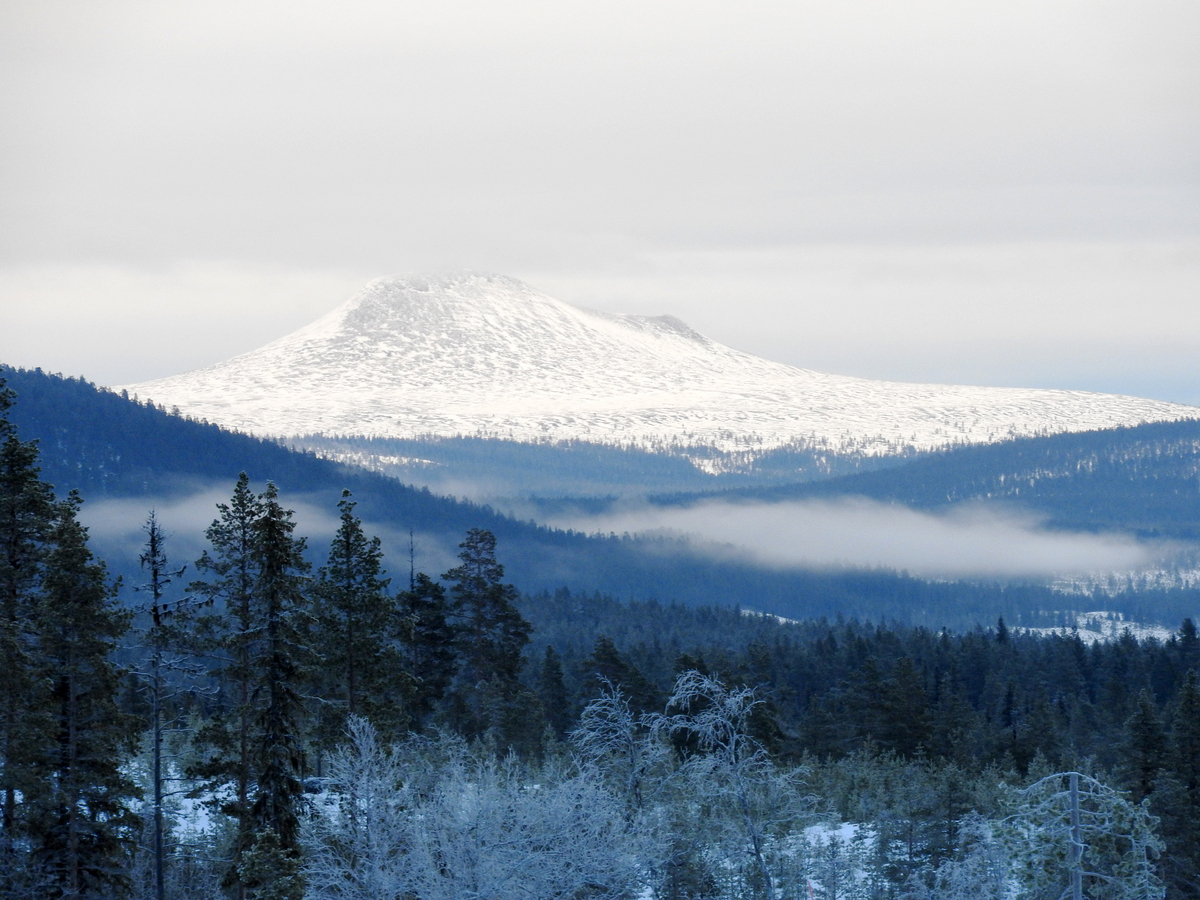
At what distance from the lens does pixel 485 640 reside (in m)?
62.5

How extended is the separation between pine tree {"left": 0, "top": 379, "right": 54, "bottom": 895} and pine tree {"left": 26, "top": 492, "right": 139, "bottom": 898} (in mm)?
486

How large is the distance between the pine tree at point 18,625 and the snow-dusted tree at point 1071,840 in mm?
21122

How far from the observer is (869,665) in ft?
267

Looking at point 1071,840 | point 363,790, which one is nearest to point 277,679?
point 363,790

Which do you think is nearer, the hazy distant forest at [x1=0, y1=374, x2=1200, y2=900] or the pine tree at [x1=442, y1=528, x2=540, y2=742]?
the hazy distant forest at [x1=0, y1=374, x2=1200, y2=900]

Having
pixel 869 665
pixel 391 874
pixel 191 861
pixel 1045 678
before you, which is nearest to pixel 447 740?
pixel 191 861

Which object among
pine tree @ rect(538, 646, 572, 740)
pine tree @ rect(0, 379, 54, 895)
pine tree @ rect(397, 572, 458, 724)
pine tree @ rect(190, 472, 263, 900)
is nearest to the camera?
pine tree @ rect(0, 379, 54, 895)

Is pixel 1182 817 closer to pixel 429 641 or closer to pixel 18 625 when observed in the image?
pixel 429 641

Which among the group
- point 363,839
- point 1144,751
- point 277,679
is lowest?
point 1144,751

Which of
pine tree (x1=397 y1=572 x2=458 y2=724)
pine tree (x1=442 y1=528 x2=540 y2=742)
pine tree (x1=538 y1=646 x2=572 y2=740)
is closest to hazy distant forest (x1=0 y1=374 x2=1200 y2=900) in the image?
pine tree (x1=397 y1=572 x2=458 y2=724)

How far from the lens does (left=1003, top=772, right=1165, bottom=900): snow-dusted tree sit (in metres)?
19.8

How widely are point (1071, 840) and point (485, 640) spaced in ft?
147

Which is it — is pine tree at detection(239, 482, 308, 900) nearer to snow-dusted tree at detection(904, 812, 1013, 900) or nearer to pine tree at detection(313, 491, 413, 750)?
pine tree at detection(313, 491, 413, 750)

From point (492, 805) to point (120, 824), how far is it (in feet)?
34.6
